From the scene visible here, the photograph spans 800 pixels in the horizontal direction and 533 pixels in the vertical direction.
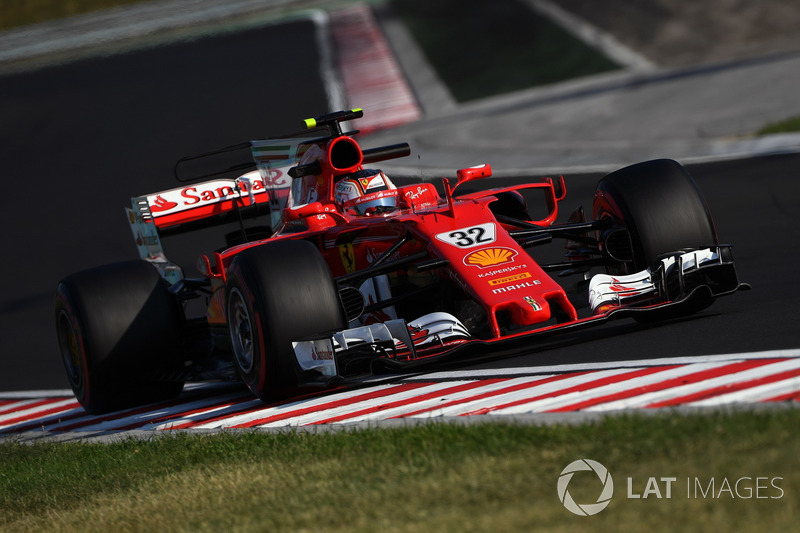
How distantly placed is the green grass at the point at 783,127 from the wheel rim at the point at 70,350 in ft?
33.7

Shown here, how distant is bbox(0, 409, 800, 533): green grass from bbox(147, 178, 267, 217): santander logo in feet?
13.3

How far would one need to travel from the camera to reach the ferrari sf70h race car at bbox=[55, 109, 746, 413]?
24.4ft

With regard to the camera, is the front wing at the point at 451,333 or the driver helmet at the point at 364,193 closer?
the front wing at the point at 451,333

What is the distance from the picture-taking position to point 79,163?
80.3 feet

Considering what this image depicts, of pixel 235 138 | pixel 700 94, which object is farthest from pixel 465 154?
pixel 235 138

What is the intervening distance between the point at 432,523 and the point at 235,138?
67.5 ft

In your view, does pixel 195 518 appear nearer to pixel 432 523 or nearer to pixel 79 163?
pixel 432 523

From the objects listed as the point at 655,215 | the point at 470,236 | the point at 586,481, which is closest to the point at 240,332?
the point at 470,236

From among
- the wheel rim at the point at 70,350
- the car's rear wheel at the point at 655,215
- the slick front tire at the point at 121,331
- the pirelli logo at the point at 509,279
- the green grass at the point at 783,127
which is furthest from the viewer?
the green grass at the point at 783,127

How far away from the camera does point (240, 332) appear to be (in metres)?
8.17

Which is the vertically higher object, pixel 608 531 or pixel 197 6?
pixel 197 6

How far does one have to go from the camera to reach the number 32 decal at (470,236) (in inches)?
313

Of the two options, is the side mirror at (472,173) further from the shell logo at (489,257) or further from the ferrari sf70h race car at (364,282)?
the shell logo at (489,257)

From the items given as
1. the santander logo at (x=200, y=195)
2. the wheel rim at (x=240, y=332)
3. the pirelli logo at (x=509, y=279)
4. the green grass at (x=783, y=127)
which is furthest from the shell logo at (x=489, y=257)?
the green grass at (x=783, y=127)
